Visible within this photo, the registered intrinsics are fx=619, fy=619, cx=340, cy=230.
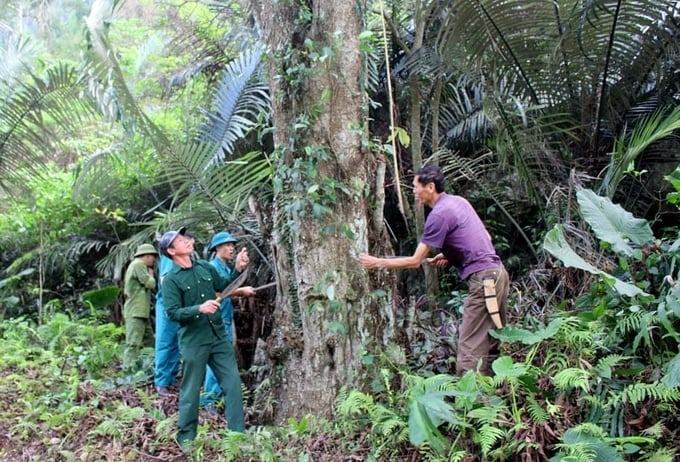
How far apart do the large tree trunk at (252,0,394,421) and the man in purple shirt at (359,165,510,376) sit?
30 centimetres

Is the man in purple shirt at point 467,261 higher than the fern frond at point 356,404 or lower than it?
higher

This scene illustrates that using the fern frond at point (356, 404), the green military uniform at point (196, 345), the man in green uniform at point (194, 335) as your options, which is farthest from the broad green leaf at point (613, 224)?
the green military uniform at point (196, 345)

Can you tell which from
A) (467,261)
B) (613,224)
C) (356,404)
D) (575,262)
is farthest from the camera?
(467,261)

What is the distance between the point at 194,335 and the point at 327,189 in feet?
5.14

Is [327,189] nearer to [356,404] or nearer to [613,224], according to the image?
[356,404]

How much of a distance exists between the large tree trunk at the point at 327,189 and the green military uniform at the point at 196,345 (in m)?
0.52

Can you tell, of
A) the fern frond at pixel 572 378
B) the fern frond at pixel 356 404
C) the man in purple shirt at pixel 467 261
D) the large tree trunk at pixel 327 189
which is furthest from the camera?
the large tree trunk at pixel 327 189

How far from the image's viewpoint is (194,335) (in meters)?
4.88

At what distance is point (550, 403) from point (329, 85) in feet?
8.95

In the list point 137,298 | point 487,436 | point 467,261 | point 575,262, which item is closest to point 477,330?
point 467,261

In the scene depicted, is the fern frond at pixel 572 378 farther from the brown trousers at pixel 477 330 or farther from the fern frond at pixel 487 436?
the brown trousers at pixel 477 330

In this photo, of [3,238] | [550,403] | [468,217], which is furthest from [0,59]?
[550,403]

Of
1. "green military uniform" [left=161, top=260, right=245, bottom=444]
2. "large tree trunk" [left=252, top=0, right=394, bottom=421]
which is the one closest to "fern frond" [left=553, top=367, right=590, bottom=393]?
"large tree trunk" [left=252, top=0, right=394, bottom=421]

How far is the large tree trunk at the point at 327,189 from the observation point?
15.3ft
